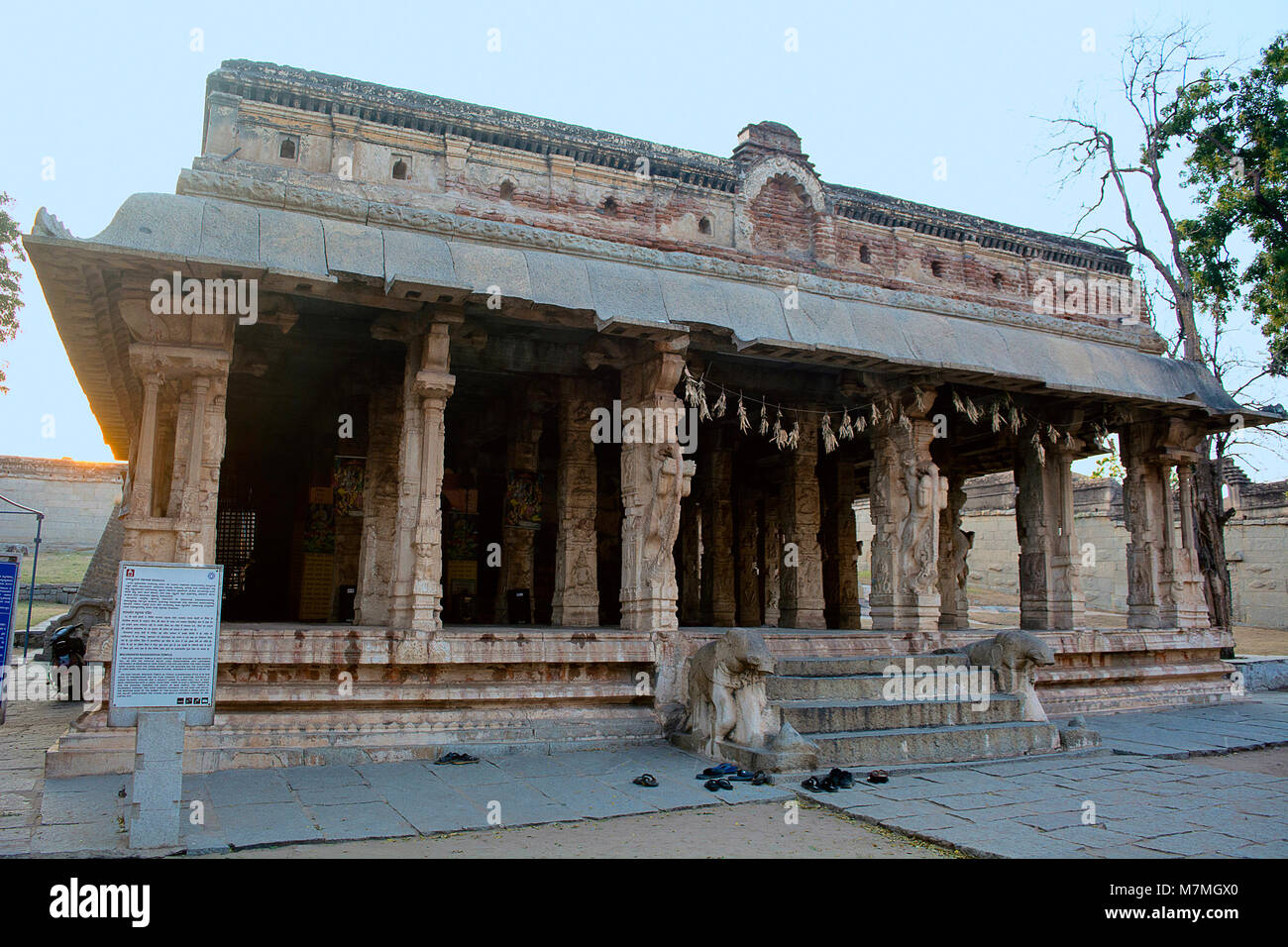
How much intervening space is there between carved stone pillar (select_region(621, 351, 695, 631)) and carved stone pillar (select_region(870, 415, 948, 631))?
2.54m

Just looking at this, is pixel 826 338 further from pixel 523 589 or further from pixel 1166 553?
pixel 1166 553

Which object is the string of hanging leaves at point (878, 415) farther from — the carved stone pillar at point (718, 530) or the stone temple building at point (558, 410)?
the carved stone pillar at point (718, 530)

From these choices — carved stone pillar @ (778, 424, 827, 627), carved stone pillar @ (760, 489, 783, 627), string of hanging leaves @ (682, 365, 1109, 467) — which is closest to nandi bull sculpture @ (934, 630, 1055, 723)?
string of hanging leaves @ (682, 365, 1109, 467)

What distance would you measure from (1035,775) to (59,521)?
106 ft

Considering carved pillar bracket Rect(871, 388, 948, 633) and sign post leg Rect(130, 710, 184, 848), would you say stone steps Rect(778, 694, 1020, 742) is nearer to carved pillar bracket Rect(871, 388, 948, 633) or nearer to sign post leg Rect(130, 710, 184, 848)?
carved pillar bracket Rect(871, 388, 948, 633)

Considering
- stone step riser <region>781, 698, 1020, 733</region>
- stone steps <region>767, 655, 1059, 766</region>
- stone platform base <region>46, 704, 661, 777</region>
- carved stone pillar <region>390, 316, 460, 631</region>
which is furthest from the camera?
carved stone pillar <region>390, 316, 460, 631</region>

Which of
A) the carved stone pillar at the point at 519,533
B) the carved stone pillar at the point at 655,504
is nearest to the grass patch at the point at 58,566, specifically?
the carved stone pillar at the point at 519,533

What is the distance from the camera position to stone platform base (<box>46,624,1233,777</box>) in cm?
659

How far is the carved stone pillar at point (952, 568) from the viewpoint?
14.3 meters

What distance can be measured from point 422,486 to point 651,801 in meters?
3.39

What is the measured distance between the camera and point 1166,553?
1170 cm

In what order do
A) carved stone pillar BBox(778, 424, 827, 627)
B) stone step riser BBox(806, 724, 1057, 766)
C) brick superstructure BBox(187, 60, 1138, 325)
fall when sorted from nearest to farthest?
stone step riser BBox(806, 724, 1057, 766), brick superstructure BBox(187, 60, 1138, 325), carved stone pillar BBox(778, 424, 827, 627)

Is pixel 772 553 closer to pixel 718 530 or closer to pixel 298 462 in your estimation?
pixel 718 530

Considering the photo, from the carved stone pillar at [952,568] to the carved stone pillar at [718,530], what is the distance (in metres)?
3.32
